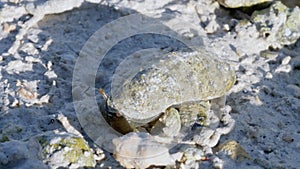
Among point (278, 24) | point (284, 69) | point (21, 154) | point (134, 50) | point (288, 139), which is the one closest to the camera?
point (21, 154)

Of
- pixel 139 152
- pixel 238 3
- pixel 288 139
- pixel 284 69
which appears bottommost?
A: pixel 288 139

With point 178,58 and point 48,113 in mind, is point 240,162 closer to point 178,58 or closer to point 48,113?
point 178,58

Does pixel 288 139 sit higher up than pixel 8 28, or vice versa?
pixel 8 28

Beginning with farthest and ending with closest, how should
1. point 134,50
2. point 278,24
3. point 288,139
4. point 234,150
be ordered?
point 278,24, point 134,50, point 288,139, point 234,150

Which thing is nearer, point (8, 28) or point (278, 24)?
point (8, 28)

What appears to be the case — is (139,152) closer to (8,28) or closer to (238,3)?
(8,28)

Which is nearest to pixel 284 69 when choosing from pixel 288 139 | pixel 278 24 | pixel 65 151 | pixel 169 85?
pixel 278 24

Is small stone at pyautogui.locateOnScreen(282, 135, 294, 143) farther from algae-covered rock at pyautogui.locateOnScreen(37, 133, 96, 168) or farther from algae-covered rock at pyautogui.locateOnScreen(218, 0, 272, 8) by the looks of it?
algae-covered rock at pyautogui.locateOnScreen(218, 0, 272, 8)

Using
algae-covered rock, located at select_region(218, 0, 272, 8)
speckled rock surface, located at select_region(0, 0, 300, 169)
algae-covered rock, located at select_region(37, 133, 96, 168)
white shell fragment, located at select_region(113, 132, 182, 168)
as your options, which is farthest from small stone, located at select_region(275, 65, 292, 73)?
algae-covered rock, located at select_region(37, 133, 96, 168)
